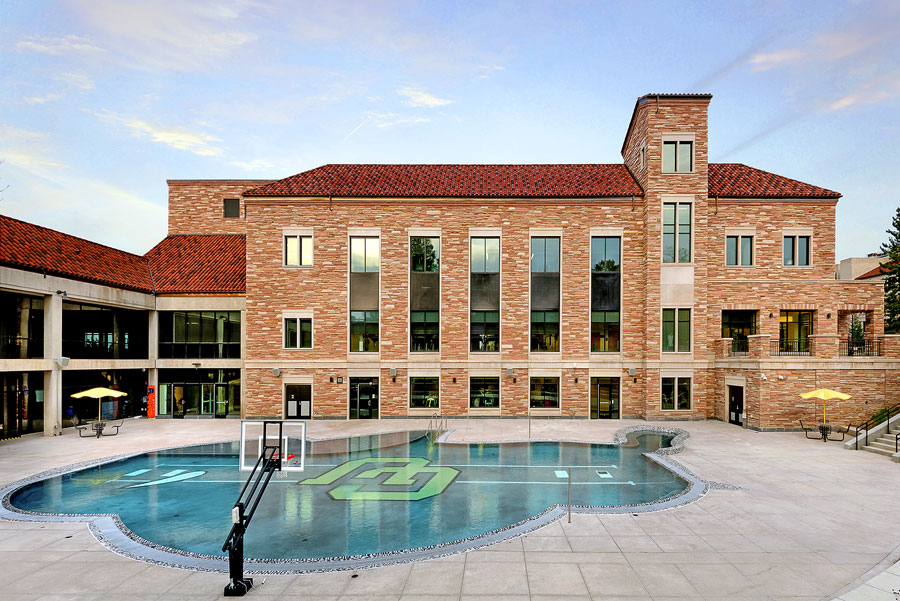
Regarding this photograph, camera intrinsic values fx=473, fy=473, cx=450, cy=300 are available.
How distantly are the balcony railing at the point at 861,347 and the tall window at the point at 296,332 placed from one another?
30.5 meters

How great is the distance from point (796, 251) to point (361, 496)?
99.2ft

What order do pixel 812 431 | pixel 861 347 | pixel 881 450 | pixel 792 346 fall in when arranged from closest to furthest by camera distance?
1. pixel 881 450
2. pixel 812 431
3. pixel 861 347
4. pixel 792 346

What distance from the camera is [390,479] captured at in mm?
16484

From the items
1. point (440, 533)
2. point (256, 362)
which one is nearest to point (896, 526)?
point (440, 533)

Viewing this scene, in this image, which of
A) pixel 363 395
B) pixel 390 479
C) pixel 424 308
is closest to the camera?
pixel 390 479

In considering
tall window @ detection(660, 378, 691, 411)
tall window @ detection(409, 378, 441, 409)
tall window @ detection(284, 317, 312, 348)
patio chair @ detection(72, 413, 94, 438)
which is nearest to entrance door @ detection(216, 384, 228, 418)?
tall window @ detection(284, 317, 312, 348)

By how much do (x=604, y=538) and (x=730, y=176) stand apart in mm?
28865

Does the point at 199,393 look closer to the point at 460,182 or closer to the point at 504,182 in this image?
the point at 460,182

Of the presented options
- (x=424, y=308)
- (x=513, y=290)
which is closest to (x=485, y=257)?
(x=513, y=290)

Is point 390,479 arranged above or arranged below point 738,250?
below

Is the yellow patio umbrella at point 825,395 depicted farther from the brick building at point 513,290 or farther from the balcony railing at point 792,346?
the brick building at point 513,290

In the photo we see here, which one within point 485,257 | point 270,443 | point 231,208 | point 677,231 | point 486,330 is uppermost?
point 231,208

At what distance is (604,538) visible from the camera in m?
10.6

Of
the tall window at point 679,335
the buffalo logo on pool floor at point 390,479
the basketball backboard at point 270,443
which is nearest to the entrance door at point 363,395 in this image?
the basketball backboard at point 270,443
